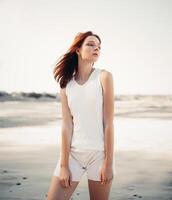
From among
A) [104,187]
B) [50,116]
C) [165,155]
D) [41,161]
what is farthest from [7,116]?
[104,187]

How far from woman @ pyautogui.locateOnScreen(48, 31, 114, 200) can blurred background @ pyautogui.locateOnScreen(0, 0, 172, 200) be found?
1420 millimetres

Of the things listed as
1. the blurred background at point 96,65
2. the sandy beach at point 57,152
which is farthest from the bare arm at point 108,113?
the blurred background at point 96,65

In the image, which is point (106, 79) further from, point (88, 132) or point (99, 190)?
point (99, 190)

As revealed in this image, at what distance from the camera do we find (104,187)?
5.61 feet

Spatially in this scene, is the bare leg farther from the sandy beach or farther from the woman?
the sandy beach

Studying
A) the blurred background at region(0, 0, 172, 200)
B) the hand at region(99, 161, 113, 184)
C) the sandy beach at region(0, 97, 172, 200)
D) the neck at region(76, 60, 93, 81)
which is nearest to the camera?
the hand at region(99, 161, 113, 184)

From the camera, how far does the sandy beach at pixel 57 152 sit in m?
2.82

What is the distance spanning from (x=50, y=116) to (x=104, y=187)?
210 cm

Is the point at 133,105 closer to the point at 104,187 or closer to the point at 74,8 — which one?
the point at 74,8

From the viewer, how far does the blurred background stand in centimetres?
332

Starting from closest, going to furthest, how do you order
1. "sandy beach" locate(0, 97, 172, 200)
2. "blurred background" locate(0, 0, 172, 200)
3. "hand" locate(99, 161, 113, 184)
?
"hand" locate(99, 161, 113, 184), "sandy beach" locate(0, 97, 172, 200), "blurred background" locate(0, 0, 172, 200)

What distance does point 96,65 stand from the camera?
3609 mm

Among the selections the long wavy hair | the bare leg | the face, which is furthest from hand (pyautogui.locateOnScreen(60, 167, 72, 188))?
the face

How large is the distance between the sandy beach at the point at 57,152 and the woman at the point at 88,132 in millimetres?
1092
